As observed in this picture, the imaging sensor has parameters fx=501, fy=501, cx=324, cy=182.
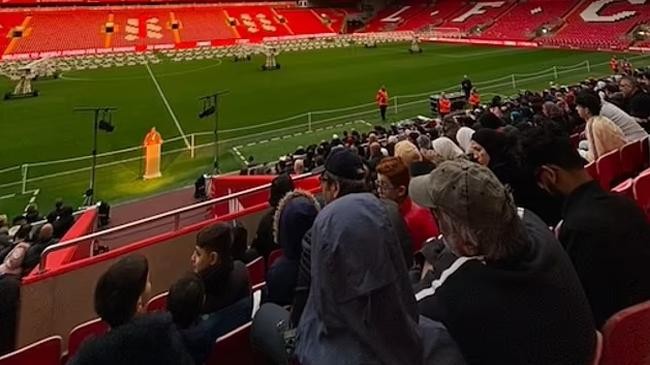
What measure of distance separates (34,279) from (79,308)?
442 millimetres

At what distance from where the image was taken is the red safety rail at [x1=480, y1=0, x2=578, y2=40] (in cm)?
3791

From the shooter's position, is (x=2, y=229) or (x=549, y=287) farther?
(x=2, y=229)

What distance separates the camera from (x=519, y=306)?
156 centimetres

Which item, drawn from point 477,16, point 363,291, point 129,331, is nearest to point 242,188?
point 129,331

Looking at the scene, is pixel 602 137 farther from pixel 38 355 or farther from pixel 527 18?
pixel 527 18

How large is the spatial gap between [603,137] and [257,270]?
3351 mm

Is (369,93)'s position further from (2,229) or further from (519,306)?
(519,306)

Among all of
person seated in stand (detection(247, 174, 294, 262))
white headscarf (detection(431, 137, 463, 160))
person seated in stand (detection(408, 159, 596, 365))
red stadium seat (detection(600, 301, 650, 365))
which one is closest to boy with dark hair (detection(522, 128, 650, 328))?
red stadium seat (detection(600, 301, 650, 365))

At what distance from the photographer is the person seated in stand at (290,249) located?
2783mm

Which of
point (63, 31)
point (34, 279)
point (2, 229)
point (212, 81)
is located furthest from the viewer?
point (63, 31)

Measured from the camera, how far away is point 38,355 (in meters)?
2.69

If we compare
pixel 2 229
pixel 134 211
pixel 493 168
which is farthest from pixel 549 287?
pixel 134 211

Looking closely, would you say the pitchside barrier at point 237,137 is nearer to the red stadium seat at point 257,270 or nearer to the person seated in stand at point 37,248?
the person seated in stand at point 37,248

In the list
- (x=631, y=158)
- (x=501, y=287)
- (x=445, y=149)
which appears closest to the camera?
(x=501, y=287)
